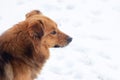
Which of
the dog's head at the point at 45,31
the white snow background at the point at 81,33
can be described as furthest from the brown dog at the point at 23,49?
the white snow background at the point at 81,33

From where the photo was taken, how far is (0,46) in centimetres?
511

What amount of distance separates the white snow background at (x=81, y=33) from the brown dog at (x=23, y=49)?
1337 millimetres

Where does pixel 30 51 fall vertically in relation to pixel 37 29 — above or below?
below

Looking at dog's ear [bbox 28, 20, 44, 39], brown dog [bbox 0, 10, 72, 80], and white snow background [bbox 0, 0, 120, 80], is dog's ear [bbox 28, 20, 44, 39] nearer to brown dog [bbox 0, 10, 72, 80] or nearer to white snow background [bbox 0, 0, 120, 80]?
brown dog [bbox 0, 10, 72, 80]

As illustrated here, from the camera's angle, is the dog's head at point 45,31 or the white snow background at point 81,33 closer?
the dog's head at point 45,31

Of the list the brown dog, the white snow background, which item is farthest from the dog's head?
the white snow background

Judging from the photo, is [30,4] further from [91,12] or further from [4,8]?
[91,12]

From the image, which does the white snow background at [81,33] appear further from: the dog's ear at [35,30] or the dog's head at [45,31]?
the dog's ear at [35,30]

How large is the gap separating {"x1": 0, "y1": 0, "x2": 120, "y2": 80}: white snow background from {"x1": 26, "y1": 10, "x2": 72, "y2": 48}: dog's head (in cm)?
103

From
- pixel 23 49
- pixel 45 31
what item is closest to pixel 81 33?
pixel 45 31

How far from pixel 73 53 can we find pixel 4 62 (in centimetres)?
244

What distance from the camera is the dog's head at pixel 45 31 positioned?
5109 mm

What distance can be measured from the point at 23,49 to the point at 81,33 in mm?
3010

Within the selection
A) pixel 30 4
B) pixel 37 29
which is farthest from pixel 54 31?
pixel 30 4
